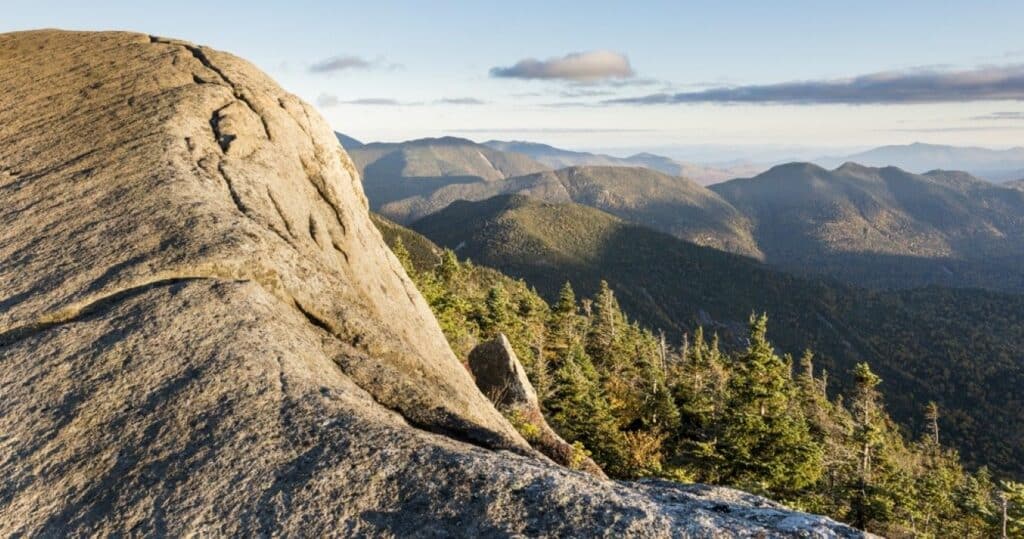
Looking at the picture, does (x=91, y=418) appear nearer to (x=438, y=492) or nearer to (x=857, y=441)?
(x=438, y=492)

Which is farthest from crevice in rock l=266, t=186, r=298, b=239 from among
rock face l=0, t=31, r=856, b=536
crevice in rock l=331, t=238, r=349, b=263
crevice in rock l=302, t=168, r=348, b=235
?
crevice in rock l=302, t=168, r=348, b=235

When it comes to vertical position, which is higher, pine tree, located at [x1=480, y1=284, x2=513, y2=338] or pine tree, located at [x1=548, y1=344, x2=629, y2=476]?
pine tree, located at [x1=480, y1=284, x2=513, y2=338]

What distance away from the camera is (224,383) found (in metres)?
7.31

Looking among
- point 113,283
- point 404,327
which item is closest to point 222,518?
point 113,283

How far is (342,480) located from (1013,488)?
51980 millimetres

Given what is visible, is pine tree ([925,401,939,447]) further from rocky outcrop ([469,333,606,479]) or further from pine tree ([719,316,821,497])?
rocky outcrop ([469,333,606,479])

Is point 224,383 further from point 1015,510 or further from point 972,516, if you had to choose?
point 972,516

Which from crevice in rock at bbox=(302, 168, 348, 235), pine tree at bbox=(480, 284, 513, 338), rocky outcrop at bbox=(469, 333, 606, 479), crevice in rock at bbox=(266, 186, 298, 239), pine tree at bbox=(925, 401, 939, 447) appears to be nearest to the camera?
crevice in rock at bbox=(266, 186, 298, 239)

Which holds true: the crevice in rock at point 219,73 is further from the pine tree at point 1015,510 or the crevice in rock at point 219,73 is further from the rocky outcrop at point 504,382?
the pine tree at point 1015,510

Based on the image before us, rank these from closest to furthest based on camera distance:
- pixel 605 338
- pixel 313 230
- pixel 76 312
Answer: pixel 76 312
pixel 313 230
pixel 605 338

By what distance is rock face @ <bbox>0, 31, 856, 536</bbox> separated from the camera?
5.90m

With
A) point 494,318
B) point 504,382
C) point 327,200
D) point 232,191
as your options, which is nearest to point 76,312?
point 232,191

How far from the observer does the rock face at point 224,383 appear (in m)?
5.90

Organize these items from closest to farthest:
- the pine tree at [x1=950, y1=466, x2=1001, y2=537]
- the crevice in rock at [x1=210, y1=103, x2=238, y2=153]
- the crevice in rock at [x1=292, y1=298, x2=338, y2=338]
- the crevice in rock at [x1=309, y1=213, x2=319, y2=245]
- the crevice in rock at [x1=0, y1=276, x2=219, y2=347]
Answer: the crevice in rock at [x1=0, y1=276, x2=219, y2=347], the crevice in rock at [x1=292, y1=298, x2=338, y2=338], the crevice in rock at [x1=309, y1=213, x2=319, y2=245], the crevice in rock at [x1=210, y1=103, x2=238, y2=153], the pine tree at [x1=950, y1=466, x2=1001, y2=537]
